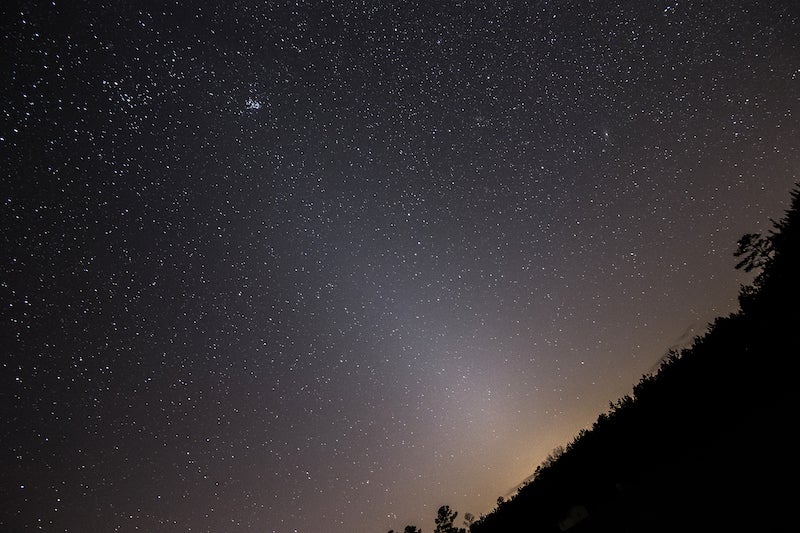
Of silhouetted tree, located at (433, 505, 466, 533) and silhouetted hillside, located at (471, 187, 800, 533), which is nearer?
silhouetted hillside, located at (471, 187, 800, 533)

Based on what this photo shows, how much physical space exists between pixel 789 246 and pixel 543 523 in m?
10.1

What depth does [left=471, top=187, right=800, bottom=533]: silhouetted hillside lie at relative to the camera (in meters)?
5.25

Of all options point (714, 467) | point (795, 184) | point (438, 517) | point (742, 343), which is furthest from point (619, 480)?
point (438, 517)

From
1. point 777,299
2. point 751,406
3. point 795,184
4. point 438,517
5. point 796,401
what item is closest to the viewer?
point 796,401

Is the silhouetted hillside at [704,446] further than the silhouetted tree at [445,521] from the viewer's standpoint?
No

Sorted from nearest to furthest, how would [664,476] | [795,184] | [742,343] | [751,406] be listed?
[751,406], [664,476], [742,343], [795,184]

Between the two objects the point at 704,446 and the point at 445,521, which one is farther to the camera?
the point at 445,521

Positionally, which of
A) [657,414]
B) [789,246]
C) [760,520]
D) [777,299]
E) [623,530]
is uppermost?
[789,246]

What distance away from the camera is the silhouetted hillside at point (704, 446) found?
525cm

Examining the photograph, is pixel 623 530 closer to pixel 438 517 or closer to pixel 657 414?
pixel 657 414

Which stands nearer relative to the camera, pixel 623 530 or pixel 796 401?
pixel 796 401

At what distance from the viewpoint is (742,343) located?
25.0ft

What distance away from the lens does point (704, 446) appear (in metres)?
6.82

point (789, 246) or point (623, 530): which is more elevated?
point (789, 246)
